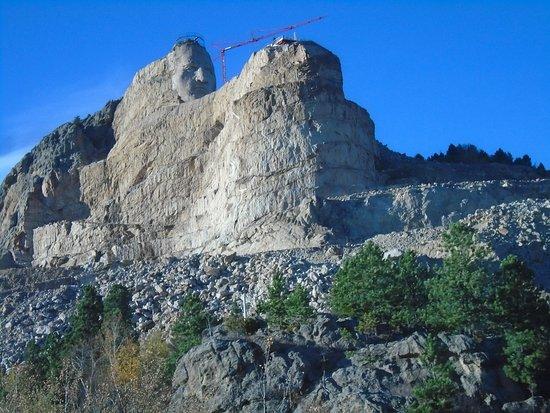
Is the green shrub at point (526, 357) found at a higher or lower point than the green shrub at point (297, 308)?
lower

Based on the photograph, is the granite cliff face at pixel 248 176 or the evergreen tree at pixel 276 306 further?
the granite cliff face at pixel 248 176

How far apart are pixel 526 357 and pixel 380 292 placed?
564 cm

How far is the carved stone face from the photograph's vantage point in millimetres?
64562

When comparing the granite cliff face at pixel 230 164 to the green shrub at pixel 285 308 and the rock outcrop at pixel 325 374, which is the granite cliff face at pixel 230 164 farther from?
the rock outcrop at pixel 325 374

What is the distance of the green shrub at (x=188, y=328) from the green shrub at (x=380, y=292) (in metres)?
4.14

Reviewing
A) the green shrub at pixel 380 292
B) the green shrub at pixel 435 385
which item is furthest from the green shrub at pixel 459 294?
the green shrub at pixel 435 385

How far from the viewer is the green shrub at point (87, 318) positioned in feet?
133

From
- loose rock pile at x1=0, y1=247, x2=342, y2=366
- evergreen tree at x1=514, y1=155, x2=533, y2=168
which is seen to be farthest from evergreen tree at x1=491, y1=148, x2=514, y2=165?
loose rock pile at x1=0, y1=247, x2=342, y2=366

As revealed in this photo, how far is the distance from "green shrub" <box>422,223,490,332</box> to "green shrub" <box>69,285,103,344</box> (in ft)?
40.9

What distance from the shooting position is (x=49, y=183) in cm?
6544

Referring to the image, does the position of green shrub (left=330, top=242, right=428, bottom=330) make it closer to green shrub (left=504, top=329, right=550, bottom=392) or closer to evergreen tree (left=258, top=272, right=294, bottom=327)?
evergreen tree (left=258, top=272, right=294, bottom=327)

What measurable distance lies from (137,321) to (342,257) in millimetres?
8205

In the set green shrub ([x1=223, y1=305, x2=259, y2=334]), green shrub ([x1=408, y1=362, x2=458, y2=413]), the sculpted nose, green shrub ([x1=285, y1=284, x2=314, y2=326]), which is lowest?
green shrub ([x1=408, y1=362, x2=458, y2=413])

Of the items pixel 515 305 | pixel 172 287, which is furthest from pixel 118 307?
pixel 515 305
